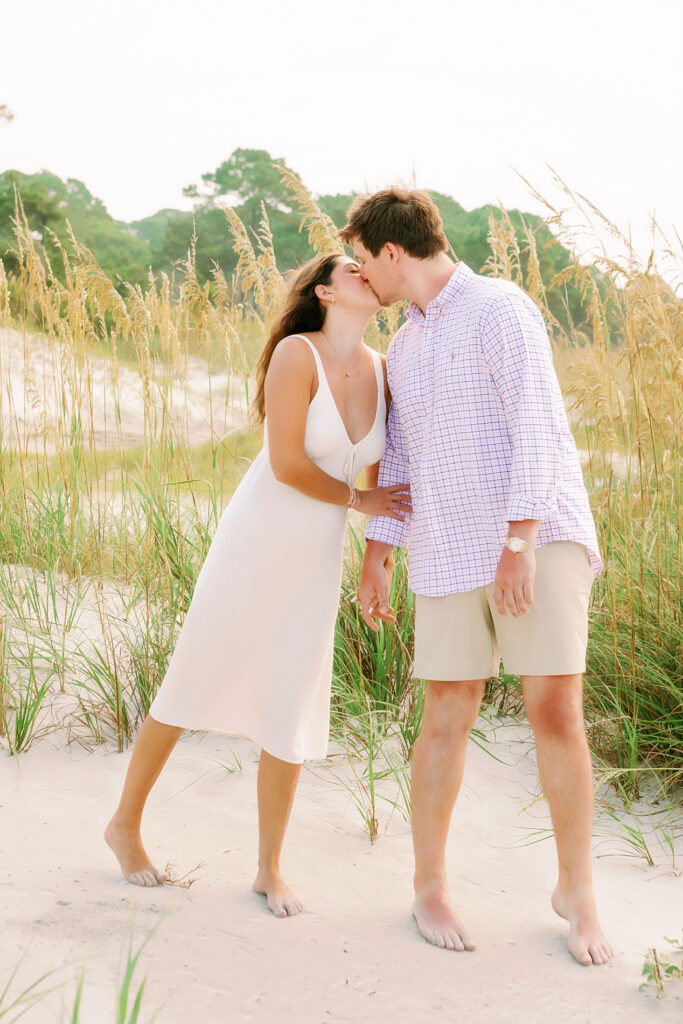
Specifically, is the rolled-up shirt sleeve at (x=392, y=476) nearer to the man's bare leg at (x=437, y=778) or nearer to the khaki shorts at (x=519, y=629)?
the khaki shorts at (x=519, y=629)

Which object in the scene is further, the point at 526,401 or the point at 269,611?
the point at 269,611

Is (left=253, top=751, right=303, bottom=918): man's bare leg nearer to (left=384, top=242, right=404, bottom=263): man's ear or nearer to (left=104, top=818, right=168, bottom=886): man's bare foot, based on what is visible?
(left=104, top=818, right=168, bottom=886): man's bare foot

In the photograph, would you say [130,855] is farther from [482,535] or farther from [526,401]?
[526,401]

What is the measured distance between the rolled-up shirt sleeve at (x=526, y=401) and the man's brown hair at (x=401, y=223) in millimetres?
289

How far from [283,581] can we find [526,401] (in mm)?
774

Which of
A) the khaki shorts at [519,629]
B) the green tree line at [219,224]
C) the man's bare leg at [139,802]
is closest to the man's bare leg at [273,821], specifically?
the man's bare leg at [139,802]

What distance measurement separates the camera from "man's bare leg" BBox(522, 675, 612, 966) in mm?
2287

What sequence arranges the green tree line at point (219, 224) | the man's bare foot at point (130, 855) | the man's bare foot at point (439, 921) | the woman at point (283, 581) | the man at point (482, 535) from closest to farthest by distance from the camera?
the man at point (482, 535), the man's bare foot at point (439, 921), the woman at point (283, 581), the man's bare foot at point (130, 855), the green tree line at point (219, 224)

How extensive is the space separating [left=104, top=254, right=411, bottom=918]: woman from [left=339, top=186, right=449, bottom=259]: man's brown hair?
0.12 meters

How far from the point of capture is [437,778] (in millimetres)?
2414

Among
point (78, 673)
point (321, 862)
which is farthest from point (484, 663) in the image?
point (78, 673)

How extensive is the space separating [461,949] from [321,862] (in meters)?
0.61

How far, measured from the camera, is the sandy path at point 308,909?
2096 millimetres

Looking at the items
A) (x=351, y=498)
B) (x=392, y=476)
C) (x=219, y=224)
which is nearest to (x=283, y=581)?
(x=351, y=498)
